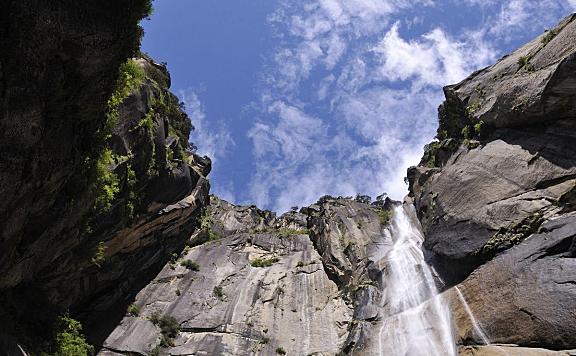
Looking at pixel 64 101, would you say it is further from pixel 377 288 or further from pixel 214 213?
pixel 214 213

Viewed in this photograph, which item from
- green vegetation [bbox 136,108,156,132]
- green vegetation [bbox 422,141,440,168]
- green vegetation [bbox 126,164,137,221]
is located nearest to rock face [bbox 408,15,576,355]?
green vegetation [bbox 422,141,440,168]

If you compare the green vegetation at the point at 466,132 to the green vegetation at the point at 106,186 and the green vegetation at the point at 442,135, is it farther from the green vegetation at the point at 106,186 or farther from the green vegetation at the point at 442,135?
the green vegetation at the point at 106,186

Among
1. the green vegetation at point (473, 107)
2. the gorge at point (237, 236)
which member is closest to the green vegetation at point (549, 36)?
the gorge at point (237, 236)

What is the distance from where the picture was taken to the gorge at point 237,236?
13.2 m

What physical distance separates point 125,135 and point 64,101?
425 inches

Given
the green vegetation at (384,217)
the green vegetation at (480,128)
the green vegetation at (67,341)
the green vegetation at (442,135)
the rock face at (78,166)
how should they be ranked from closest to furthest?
the rock face at (78,166) < the green vegetation at (67,341) < the green vegetation at (480,128) < the green vegetation at (442,135) < the green vegetation at (384,217)

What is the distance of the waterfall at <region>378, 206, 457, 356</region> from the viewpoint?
21.8 m

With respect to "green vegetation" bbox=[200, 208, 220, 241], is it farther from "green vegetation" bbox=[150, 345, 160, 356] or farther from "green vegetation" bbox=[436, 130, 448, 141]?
"green vegetation" bbox=[436, 130, 448, 141]

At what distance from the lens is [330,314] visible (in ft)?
103

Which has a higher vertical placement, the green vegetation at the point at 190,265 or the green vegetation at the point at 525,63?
the green vegetation at the point at 525,63

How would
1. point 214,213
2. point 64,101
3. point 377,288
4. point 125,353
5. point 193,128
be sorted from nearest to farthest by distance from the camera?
point 64,101
point 125,353
point 377,288
point 193,128
point 214,213

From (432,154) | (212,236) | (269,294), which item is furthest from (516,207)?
(212,236)

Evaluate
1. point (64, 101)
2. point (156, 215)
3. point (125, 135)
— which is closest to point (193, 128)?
point (156, 215)

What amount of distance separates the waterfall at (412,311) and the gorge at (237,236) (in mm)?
102
